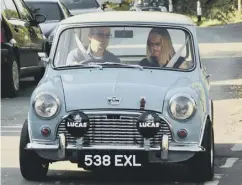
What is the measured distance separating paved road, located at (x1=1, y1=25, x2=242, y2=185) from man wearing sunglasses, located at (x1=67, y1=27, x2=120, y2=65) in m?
1.15

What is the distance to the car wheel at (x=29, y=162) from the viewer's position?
26.2ft

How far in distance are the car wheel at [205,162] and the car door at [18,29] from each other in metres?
7.60

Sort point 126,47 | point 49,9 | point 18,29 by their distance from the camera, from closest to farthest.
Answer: point 126,47 → point 18,29 → point 49,9

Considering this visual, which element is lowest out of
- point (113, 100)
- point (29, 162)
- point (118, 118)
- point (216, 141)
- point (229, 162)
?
point (216, 141)

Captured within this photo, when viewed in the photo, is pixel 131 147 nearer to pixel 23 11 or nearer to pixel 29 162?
pixel 29 162

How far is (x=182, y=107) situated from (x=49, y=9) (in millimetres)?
13120

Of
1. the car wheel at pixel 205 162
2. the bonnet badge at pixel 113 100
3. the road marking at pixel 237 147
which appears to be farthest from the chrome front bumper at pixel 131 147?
the road marking at pixel 237 147

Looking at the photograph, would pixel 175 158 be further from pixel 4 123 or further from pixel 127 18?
pixel 4 123

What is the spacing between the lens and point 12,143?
10.4 meters

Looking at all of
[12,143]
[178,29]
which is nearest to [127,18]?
[178,29]

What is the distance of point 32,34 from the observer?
1609cm

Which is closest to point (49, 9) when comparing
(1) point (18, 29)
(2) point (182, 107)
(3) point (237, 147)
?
(1) point (18, 29)

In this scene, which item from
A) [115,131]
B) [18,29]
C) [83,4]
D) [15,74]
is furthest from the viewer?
[83,4]

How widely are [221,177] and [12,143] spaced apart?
308cm
